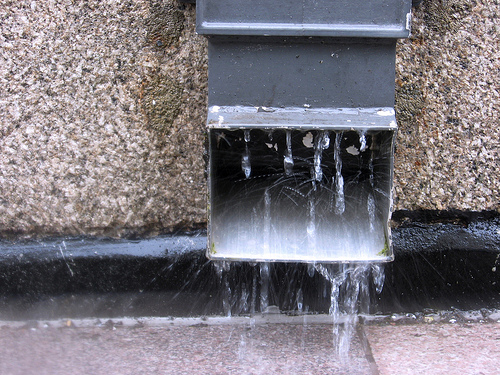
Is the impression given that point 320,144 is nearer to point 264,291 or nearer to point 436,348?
point 264,291

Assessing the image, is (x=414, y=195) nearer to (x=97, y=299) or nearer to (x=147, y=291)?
(x=147, y=291)

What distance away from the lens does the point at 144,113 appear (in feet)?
5.71

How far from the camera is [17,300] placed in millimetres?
1841

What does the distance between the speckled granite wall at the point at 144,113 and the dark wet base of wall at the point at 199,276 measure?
0.08m

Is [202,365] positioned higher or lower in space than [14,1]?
lower

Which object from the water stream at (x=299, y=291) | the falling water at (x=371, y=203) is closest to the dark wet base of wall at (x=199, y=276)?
the water stream at (x=299, y=291)

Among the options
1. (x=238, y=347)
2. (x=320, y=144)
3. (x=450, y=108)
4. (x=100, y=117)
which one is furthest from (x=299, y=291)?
(x=100, y=117)

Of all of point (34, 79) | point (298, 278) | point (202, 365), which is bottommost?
point (202, 365)

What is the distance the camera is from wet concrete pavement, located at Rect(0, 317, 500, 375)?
59.7 inches

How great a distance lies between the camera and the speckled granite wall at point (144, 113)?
169 cm

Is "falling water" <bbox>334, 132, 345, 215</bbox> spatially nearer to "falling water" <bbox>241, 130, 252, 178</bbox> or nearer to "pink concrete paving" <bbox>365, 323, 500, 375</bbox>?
"falling water" <bbox>241, 130, 252, 178</bbox>

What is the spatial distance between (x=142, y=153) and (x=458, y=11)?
1355mm

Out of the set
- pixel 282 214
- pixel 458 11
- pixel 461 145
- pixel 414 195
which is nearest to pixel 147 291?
pixel 282 214

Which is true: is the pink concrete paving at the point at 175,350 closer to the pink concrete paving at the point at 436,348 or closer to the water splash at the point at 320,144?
the pink concrete paving at the point at 436,348
